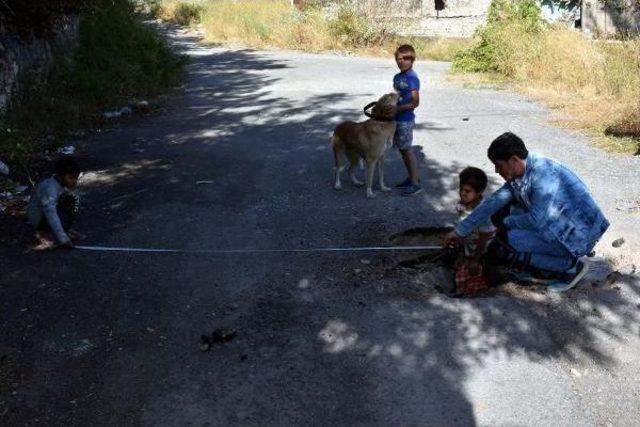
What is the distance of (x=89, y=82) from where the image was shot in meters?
11.0

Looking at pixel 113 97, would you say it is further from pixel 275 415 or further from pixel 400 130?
pixel 275 415

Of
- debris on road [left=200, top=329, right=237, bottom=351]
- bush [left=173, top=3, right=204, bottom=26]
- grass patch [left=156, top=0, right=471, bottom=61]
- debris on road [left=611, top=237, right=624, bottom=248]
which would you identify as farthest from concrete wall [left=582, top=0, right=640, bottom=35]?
bush [left=173, top=3, right=204, bottom=26]

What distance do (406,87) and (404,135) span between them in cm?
51

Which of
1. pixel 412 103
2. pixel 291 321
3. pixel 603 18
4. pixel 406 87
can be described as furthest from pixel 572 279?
pixel 603 18

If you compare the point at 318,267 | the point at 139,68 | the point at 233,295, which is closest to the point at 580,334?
the point at 318,267

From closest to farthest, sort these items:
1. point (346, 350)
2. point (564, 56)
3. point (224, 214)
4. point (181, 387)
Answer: point (181, 387) → point (346, 350) → point (224, 214) → point (564, 56)

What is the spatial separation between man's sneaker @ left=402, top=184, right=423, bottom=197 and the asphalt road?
0.16m

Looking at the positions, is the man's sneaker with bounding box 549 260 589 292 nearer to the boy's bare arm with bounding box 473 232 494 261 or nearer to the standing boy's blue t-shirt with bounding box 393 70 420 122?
the boy's bare arm with bounding box 473 232 494 261

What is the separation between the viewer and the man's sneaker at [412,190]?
6629 millimetres

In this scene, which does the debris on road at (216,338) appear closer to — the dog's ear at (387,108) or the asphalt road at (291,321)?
the asphalt road at (291,321)

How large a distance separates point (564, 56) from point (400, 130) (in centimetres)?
822

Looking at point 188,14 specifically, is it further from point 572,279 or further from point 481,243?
point 572,279

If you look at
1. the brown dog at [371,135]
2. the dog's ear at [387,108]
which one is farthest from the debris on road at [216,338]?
the dog's ear at [387,108]

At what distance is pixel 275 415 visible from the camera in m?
3.28
